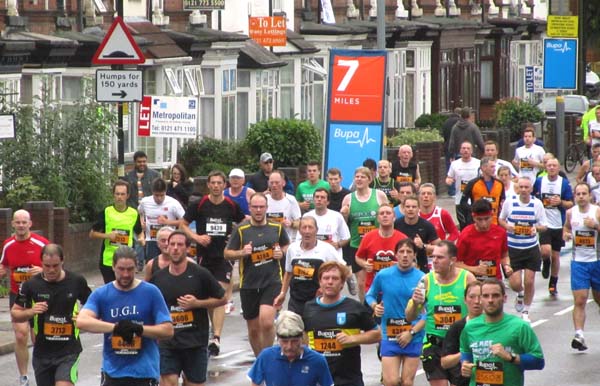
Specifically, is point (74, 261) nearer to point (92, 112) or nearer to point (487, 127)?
point (92, 112)

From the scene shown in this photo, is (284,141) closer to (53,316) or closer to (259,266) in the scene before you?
(259,266)

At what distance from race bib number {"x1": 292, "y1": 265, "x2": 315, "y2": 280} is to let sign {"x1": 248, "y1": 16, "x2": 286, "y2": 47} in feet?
78.3

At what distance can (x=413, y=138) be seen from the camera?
3947 centimetres

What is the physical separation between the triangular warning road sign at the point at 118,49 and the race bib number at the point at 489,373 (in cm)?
1262

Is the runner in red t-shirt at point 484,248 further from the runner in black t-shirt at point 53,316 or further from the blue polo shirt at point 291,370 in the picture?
the blue polo shirt at point 291,370

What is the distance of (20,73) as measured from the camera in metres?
28.7

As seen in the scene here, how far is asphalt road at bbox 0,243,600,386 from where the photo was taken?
1559 cm

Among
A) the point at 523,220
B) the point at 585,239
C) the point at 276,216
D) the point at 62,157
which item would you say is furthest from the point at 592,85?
the point at 585,239

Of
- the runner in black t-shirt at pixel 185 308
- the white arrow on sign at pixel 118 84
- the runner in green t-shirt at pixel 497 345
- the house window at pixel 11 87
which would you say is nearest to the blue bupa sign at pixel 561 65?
the house window at pixel 11 87

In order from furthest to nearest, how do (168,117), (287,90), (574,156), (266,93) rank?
(287,90) < (574,156) < (266,93) < (168,117)

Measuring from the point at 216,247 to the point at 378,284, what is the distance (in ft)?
15.5

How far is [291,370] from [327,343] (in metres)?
1.62

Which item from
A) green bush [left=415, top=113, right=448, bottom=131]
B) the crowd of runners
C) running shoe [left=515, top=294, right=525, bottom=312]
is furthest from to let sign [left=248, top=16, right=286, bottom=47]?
running shoe [left=515, top=294, right=525, bottom=312]

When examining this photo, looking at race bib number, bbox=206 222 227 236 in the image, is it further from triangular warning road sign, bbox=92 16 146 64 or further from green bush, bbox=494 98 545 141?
green bush, bbox=494 98 545 141
